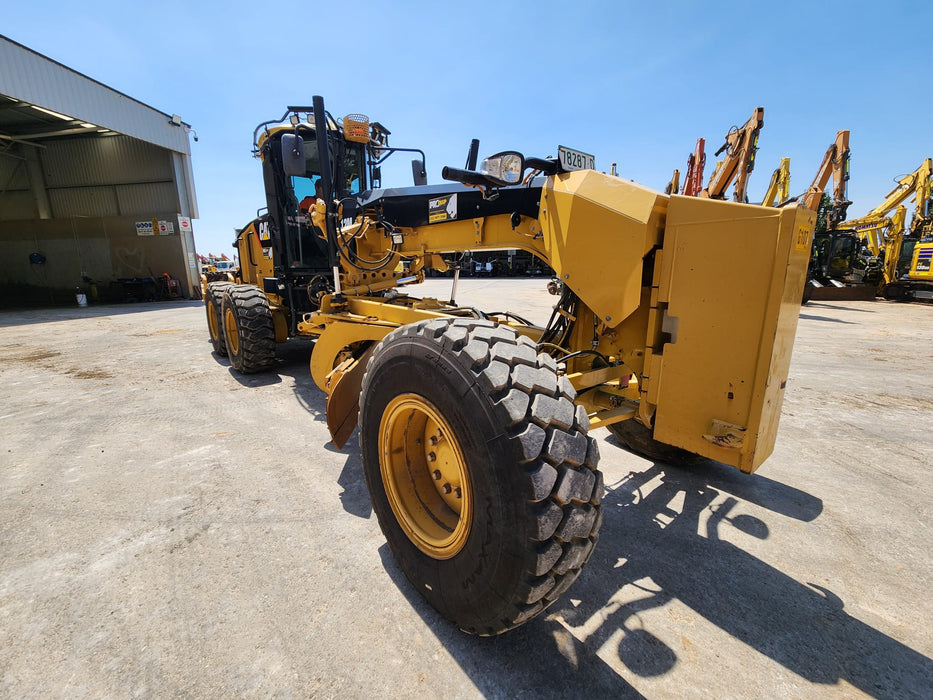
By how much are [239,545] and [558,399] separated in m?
2.05

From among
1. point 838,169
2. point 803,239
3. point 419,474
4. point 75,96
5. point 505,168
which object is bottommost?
point 419,474

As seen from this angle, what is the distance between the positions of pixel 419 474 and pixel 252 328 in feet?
14.0

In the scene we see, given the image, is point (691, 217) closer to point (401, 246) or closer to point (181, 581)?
point (401, 246)

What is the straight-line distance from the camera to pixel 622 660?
165 cm

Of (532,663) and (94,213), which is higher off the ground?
(94,213)

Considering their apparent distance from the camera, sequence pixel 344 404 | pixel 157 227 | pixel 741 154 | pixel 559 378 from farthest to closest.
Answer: pixel 157 227 → pixel 741 154 → pixel 344 404 → pixel 559 378

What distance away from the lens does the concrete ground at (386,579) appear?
1600 mm

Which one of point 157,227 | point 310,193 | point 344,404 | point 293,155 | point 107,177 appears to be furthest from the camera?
point 107,177

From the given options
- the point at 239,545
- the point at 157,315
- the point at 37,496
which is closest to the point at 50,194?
the point at 157,315

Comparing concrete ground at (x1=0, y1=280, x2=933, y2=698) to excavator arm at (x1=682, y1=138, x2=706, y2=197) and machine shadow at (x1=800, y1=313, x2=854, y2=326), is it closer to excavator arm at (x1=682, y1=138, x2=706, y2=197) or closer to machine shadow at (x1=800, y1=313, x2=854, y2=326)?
excavator arm at (x1=682, y1=138, x2=706, y2=197)

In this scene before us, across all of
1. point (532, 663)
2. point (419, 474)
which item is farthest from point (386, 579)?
point (532, 663)

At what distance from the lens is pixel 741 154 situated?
7.70 metres

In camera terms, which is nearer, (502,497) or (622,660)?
(502,497)

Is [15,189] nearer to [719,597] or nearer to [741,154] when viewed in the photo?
[741,154]
